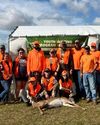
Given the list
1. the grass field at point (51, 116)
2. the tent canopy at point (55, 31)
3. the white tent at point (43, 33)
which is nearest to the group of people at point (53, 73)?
the grass field at point (51, 116)

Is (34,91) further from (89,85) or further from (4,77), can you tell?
(89,85)

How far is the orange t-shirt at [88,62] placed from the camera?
44.1ft

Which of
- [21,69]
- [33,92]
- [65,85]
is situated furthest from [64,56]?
[33,92]

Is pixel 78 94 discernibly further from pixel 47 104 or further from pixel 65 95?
pixel 47 104

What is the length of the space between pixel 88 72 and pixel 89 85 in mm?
505

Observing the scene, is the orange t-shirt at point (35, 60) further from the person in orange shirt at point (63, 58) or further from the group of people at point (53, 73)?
the person in orange shirt at point (63, 58)

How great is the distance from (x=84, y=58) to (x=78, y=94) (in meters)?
1.63

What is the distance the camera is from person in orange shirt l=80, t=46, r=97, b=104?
44.1 feet

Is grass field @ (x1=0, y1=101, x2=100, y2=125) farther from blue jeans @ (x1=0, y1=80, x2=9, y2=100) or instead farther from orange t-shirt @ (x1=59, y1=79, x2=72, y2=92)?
orange t-shirt @ (x1=59, y1=79, x2=72, y2=92)

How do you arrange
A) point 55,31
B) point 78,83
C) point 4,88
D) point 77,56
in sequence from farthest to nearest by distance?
point 55,31 → point 78,83 → point 77,56 → point 4,88

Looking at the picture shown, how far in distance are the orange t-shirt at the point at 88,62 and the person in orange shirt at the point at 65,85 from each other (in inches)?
28.1

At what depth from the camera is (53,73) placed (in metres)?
13.9

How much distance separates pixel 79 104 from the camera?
13.3 metres

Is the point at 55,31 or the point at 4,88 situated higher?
the point at 55,31
